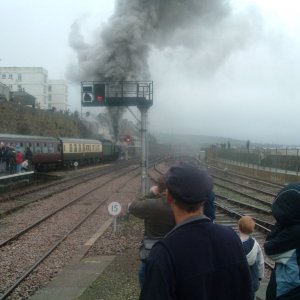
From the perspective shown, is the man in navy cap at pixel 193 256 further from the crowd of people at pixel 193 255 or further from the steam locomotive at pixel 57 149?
the steam locomotive at pixel 57 149

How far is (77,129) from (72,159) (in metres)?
27.0

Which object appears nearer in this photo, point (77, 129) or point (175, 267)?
point (175, 267)

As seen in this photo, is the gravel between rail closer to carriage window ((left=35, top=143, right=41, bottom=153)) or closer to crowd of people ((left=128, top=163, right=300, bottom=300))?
crowd of people ((left=128, top=163, right=300, bottom=300))

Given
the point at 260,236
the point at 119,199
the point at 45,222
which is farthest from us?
the point at 119,199

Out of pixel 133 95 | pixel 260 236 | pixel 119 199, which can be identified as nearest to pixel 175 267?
pixel 260 236

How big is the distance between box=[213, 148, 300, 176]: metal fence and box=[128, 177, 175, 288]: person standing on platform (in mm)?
24182

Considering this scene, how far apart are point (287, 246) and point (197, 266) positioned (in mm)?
1078

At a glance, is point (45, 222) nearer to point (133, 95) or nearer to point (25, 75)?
point (133, 95)

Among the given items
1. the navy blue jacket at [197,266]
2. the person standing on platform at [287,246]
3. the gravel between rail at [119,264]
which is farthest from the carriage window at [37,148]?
the navy blue jacket at [197,266]

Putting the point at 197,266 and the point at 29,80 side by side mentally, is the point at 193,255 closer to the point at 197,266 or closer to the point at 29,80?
the point at 197,266

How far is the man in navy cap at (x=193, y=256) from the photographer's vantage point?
2.16m

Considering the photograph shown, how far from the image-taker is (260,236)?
1141 centimetres

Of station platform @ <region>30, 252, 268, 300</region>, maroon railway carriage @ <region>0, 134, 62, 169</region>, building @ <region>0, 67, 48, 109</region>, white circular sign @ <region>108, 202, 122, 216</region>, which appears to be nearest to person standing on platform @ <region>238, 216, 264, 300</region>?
station platform @ <region>30, 252, 268, 300</region>

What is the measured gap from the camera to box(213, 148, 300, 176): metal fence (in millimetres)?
30844
